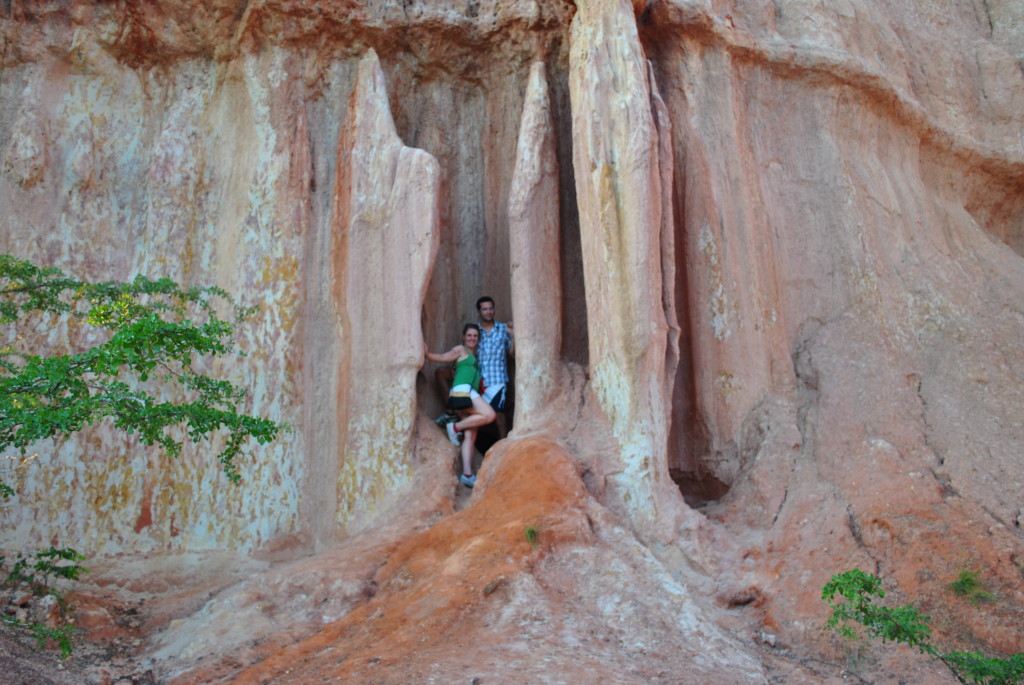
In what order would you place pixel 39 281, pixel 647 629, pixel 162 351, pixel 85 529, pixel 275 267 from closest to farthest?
pixel 647 629
pixel 162 351
pixel 39 281
pixel 85 529
pixel 275 267

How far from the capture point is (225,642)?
6.26 meters

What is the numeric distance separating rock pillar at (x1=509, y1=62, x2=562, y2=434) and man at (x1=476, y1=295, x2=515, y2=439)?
37cm

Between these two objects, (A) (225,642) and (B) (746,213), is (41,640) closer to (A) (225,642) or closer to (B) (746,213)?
(A) (225,642)

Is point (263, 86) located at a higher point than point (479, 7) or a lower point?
lower

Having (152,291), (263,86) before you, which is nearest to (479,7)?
(263,86)

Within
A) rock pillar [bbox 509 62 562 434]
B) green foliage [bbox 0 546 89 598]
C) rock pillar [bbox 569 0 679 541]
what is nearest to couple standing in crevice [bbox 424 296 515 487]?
rock pillar [bbox 509 62 562 434]

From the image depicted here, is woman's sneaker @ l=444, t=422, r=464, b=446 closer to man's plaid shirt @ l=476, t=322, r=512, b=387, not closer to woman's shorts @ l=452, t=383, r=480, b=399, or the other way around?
woman's shorts @ l=452, t=383, r=480, b=399

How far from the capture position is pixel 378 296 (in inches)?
332

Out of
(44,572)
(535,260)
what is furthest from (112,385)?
(535,260)

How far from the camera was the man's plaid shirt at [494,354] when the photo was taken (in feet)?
27.9

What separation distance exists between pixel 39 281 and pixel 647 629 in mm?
4737

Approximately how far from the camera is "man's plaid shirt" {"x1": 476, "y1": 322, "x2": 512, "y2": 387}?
8.52 meters

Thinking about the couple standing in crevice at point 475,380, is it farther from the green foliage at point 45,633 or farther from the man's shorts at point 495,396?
the green foliage at point 45,633

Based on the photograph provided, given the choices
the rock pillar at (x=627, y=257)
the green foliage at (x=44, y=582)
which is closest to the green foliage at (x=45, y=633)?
the green foliage at (x=44, y=582)
